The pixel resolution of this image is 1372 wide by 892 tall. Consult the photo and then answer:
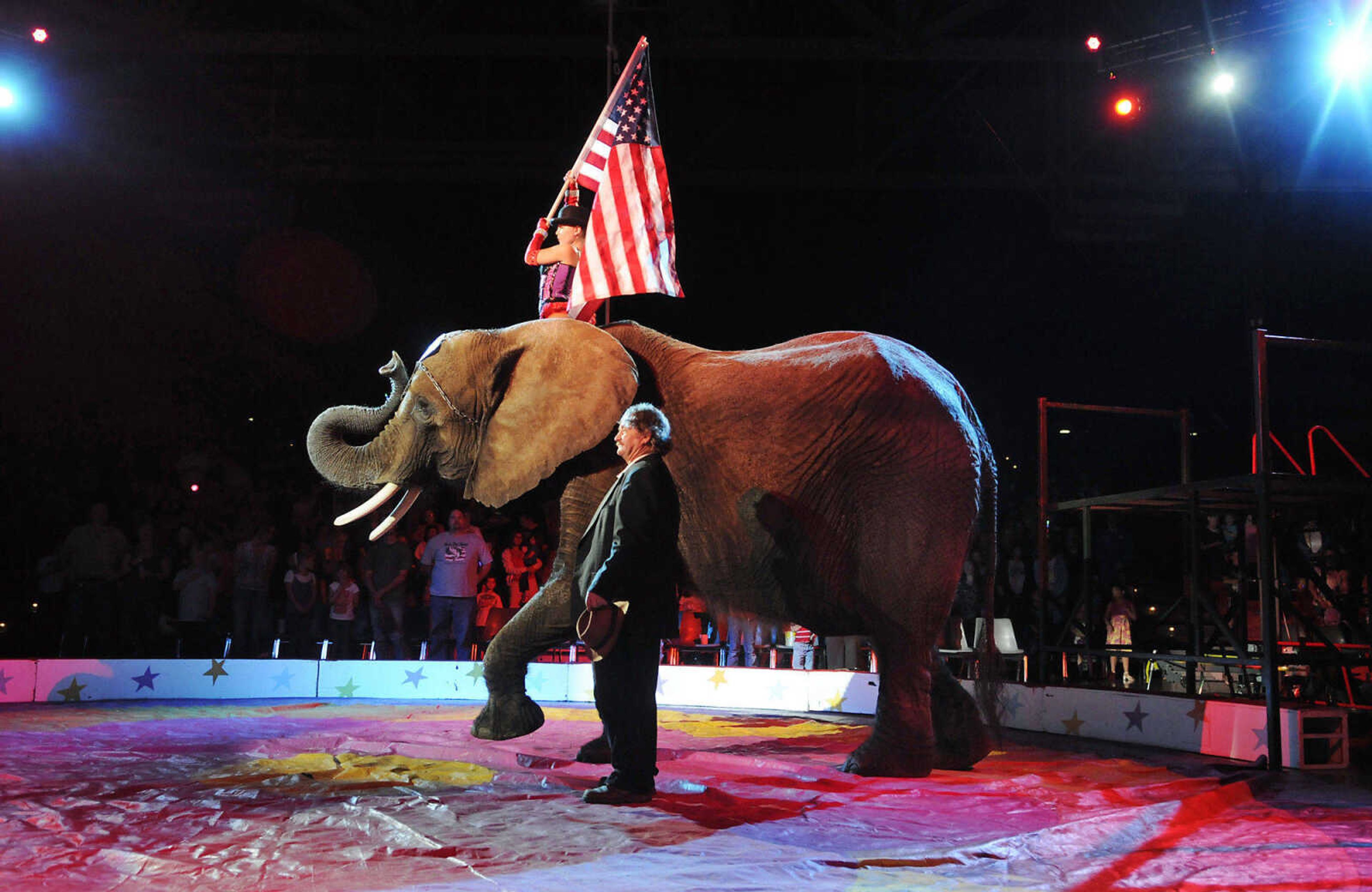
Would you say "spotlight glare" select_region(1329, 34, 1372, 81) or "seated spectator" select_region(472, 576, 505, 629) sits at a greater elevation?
"spotlight glare" select_region(1329, 34, 1372, 81)

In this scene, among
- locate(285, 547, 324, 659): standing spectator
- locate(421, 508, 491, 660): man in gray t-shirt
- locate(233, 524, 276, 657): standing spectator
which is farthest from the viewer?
locate(285, 547, 324, 659): standing spectator

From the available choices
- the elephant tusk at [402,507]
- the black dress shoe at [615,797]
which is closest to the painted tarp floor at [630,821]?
the black dress shoe at [615,797]

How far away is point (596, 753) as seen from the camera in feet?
→ 17.8

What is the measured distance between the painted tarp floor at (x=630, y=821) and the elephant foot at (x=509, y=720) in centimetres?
19

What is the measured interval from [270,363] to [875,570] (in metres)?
12.2

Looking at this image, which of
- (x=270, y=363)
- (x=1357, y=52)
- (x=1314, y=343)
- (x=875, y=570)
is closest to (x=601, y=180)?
(x=875, y=570)

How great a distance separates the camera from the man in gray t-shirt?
424 inches

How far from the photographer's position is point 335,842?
336 cm

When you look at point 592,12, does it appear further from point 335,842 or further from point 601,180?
point 335,842

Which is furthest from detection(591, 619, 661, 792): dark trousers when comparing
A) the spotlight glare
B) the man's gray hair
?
the spotlight glare

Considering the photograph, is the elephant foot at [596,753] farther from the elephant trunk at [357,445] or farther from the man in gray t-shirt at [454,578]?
the man in gray t-shirt at [454,578]

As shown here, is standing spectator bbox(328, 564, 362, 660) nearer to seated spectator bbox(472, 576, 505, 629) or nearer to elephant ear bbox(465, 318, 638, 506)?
seated spectator bbox(472, 576, 505, 629)

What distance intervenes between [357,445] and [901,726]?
11.1 feet

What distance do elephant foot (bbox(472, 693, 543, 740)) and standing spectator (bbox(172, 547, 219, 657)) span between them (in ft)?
23.8
